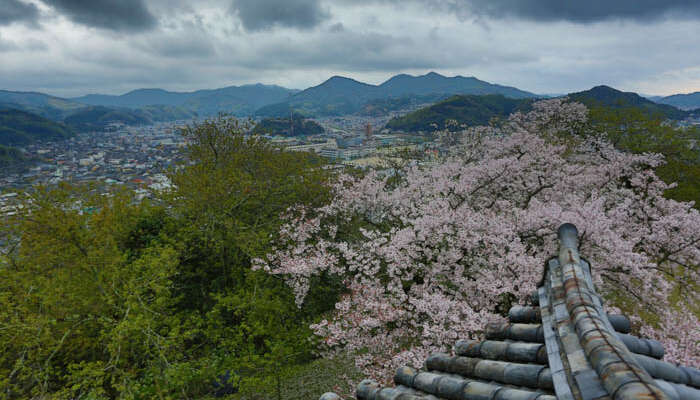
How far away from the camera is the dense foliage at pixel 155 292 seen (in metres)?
11.8

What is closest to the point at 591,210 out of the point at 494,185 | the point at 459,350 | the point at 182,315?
the point at 494,185

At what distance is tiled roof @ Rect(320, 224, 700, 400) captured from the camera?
266cm

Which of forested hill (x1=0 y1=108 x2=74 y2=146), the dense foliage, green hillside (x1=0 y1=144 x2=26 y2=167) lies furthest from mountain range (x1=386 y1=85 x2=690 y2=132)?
forested hill (x1=0 y1=108 x2=74 y2=146)

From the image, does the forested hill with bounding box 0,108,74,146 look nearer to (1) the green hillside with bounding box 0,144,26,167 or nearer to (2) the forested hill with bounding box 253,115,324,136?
(1) the green hillside with bounding box 0,144,26,167

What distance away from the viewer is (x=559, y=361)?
3.30 meters

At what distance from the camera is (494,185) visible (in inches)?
703

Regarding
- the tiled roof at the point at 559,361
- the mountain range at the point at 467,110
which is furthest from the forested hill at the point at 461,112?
the tiled roof at the point at 559,361

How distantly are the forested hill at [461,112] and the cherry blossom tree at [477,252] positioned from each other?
106m

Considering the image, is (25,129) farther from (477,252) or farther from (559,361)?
(559,361)

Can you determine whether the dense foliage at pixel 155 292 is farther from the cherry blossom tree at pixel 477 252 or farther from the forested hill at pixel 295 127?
the forested hill at pixel 295 127

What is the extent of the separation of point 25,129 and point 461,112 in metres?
184

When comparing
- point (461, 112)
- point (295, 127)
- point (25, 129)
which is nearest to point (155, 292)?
point (461, 112)

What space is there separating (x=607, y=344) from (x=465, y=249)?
10.7 m

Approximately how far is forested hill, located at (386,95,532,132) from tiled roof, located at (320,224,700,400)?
11987 centimetres
